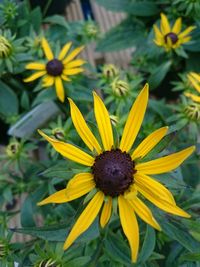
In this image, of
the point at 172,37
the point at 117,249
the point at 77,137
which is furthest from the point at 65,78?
the point at 117,249

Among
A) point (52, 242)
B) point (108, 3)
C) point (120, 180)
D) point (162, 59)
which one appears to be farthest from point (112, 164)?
point (108, 3)

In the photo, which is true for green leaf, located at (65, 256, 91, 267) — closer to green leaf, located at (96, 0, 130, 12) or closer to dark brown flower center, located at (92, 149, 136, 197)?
dark brown flower center, located at (92, 149, 136, 197)

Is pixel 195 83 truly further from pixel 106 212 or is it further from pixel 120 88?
pixel 106 212

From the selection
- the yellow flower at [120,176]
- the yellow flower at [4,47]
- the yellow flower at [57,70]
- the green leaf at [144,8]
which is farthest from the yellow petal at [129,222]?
the green leaf at [144,8]

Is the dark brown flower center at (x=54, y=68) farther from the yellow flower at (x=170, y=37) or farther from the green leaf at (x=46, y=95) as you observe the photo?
the yellow flower at (x=170, y=37)

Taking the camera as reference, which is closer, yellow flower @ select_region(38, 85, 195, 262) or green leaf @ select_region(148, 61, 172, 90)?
yellow flower @ select_region(38, 85, 195, 262)

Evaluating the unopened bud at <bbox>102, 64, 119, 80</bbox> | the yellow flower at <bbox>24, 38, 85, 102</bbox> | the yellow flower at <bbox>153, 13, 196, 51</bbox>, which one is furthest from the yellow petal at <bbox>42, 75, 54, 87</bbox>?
the yellow flower at <bbox>153, 13, 196, 51</bbox>
